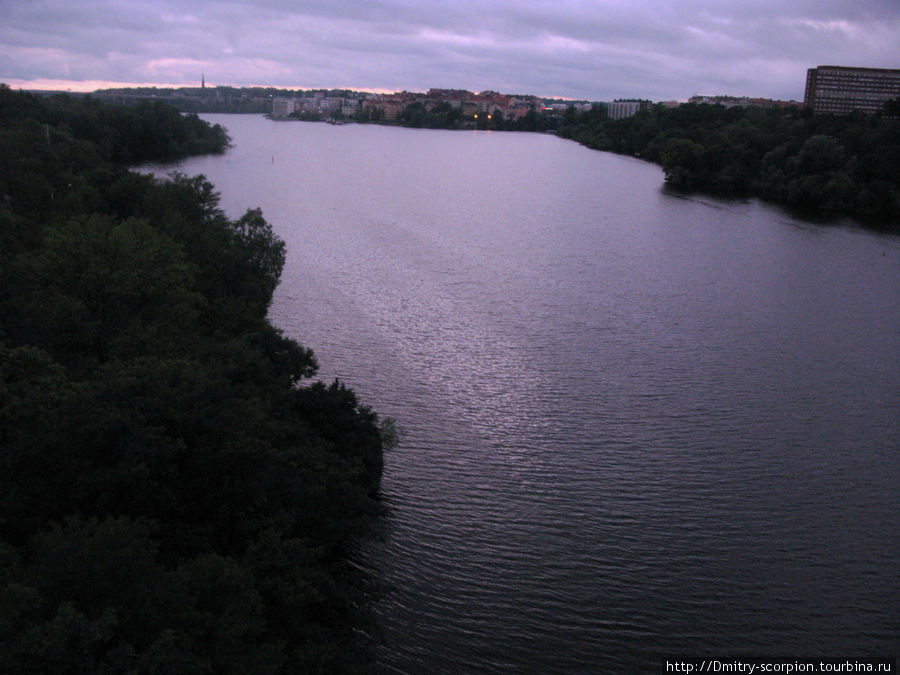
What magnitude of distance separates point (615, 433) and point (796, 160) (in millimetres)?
44886

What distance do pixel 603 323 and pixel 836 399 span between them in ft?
24.8

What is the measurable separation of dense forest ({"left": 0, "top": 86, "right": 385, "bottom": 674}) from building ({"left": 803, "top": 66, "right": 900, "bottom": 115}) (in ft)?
446

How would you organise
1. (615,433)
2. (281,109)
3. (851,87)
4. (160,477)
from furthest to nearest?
(281,109) < (851,87) < (615,433) < (160,477)

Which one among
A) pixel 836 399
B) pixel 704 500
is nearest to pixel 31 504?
pixel 704 500

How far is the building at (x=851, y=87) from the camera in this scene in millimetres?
128500

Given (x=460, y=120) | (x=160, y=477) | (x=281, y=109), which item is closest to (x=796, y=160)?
(x=160, y=477)

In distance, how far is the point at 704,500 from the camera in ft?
48.5

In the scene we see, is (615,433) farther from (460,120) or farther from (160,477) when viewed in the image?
(460,120)

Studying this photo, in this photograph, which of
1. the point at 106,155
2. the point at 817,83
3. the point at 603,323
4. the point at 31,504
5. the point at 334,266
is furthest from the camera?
the point at 817,83

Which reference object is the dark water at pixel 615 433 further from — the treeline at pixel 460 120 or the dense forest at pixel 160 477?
Answer: the treeline at pixel 460 120

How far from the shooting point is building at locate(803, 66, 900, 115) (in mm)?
128500

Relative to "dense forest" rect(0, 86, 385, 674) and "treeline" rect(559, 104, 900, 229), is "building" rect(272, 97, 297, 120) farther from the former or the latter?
"dense forest" rect(0, 86, 385, 674)

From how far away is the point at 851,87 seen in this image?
5182 inches

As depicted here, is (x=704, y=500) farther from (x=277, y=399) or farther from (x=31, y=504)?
(x=31, y=504)
